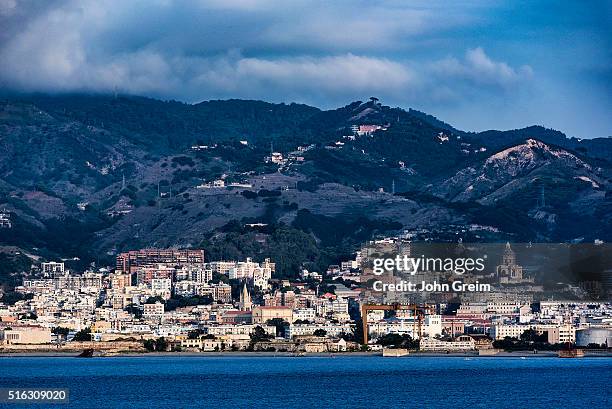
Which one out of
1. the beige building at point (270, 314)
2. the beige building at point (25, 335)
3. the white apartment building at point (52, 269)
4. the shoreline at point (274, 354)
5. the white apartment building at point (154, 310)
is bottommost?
the shoreline at point (274, 354)

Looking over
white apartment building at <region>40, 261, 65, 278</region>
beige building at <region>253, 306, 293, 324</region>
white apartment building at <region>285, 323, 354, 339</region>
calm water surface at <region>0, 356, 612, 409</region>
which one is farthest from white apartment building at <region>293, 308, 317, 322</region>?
white apartment building at <region>40, 261, 65, 278</region>

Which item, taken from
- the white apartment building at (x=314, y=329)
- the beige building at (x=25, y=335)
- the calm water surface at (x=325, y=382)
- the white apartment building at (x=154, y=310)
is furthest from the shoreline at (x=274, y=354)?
the white apartment building at (x=154, y=310)

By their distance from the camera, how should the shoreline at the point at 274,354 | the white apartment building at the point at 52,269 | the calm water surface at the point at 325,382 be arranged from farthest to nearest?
the white apartment building at the point at 52,269, the shoreline at the point at 274,354, the calm water surface at the point at 325,382

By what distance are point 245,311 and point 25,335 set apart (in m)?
17.9

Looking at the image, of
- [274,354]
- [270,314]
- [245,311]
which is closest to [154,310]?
[245,311]

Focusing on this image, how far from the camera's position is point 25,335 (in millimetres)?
119438

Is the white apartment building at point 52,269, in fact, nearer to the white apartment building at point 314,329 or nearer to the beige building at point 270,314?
the beige building at point 270,314

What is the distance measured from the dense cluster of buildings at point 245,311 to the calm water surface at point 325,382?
15081mm

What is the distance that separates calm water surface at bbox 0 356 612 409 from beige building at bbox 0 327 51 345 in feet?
57.9

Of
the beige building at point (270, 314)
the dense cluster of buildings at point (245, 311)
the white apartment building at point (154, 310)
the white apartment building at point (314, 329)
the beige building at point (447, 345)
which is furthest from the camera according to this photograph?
the white apartment building at point (154, 310)

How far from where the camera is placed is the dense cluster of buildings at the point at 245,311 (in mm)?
117125

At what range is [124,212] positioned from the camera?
625 ft

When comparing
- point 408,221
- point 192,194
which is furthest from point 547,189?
point 192,194

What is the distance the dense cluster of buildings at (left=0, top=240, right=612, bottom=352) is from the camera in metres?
117
